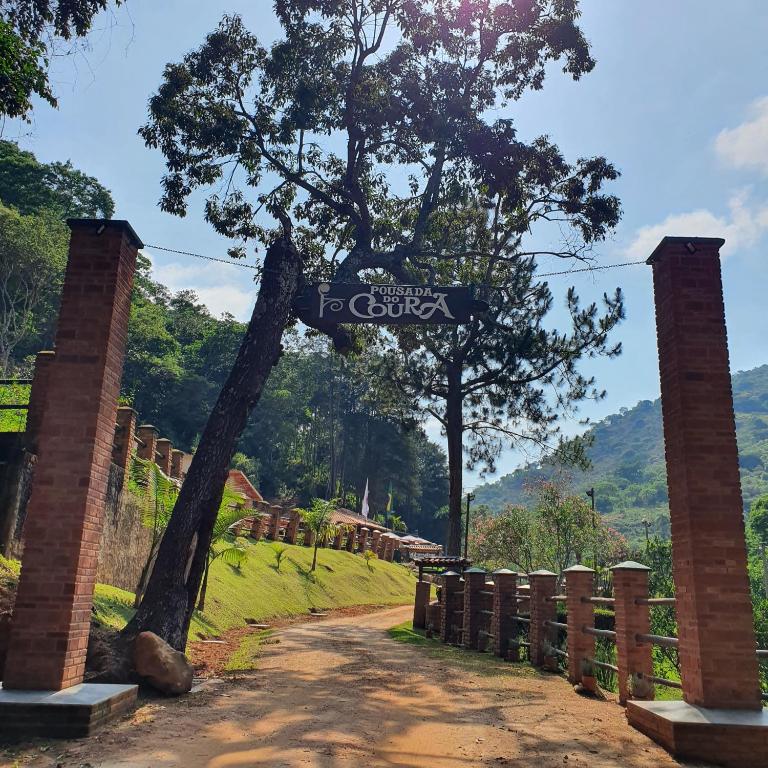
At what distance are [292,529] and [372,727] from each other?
23198mm

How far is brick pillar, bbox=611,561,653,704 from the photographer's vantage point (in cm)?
731

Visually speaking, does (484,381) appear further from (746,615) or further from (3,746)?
(3,746)

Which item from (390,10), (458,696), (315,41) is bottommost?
(458,696)

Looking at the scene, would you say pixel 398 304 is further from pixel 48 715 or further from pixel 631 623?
pixel 48 715

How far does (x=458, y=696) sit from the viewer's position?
776cm

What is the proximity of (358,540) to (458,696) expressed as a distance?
28851mm

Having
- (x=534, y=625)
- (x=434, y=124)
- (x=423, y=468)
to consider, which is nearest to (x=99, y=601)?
(x=534, y=625)

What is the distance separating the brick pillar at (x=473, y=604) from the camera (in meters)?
12.9

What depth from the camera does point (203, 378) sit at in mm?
53469

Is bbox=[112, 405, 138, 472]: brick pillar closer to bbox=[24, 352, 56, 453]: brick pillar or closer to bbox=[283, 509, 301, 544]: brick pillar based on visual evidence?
bbox=[24, 352, 56, 453]: brick pillar

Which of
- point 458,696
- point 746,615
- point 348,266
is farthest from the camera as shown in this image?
point 348,266

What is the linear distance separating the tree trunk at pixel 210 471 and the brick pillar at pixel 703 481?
5614mm

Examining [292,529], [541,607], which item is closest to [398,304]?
[541,607]

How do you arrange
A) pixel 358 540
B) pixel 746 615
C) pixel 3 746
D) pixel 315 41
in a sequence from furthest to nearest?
pixel 358 540
pixel 315 41
pixel 746 615
pixel 3 746
